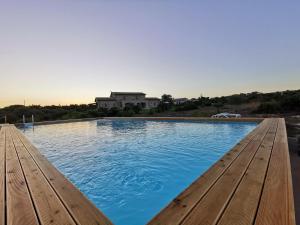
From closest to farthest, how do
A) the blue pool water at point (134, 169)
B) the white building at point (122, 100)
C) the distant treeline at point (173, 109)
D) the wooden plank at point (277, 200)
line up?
the wooden plank at point (277, 200) < the blue pool water at point (134, 169) < the distant treeline at point (173, 109) < the white building at point (122, 100)

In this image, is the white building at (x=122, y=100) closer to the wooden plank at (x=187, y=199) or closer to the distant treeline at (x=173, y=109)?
the distant treeline at (x=173, y=109)

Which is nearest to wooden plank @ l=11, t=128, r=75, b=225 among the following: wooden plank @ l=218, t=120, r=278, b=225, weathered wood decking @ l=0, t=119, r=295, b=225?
weathered wood decking @ l=0, t=119, r=295, b=225

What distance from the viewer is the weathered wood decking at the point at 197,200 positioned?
120 centimetres

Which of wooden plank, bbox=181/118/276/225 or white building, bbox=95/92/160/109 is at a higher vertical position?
white building, bbox=95/92/160/109

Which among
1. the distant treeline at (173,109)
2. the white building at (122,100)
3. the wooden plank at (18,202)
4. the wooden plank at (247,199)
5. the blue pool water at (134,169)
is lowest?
the blue pool water at (134,169)

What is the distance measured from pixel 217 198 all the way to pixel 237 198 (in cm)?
17

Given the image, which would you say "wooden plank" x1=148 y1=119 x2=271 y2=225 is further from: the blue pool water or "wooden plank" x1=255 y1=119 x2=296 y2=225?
the blue pool water

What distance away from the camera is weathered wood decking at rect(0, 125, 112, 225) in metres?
1.22

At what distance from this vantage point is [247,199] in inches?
56.7

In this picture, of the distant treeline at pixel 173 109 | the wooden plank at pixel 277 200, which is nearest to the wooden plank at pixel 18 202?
the wooden plank at pixel 277 200

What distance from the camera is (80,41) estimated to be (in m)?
10.1

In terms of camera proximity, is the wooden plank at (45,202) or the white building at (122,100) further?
the white building at (122,100)

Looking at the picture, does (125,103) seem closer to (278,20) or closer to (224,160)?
(278,20)

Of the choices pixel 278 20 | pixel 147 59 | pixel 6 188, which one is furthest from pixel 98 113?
pixel 6 188
